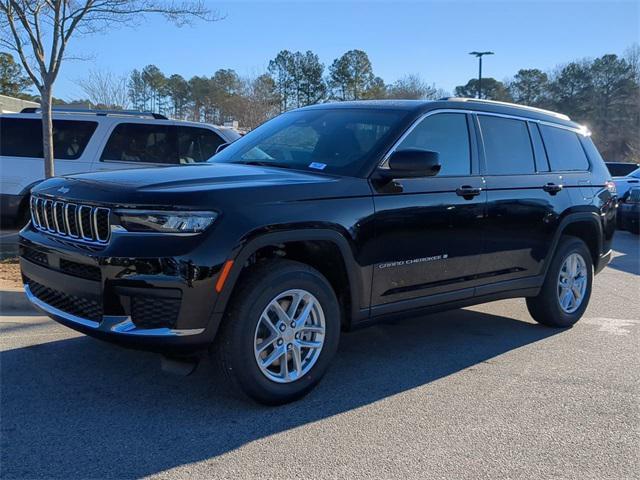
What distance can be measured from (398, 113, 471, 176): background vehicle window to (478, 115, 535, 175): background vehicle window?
24cm

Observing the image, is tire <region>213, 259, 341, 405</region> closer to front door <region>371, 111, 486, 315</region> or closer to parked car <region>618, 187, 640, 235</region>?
front door <region>371, 111, 486, 315</region>

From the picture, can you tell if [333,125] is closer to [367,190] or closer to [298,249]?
[367,190]

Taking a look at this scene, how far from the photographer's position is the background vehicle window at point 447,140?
4660mm

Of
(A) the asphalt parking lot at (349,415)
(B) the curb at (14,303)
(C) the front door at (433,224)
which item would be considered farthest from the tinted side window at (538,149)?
(B) the curb at (14,303)

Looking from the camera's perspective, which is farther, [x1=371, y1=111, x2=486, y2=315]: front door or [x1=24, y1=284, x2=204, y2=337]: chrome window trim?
[x1=371, y1=111, x2=486, y2=315]: front door

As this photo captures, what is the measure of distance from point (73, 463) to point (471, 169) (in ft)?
11.5

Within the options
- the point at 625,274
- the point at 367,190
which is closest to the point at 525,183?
the point at 367,190

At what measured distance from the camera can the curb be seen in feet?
19.0

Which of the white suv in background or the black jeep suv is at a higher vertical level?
the white suv in background

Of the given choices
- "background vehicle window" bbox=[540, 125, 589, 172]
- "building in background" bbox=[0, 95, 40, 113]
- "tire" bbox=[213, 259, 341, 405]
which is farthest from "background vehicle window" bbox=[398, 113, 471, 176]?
"building in background" bbox=[0, 95, 40, 113]

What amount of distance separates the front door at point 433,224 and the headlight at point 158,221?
1334 millimetres

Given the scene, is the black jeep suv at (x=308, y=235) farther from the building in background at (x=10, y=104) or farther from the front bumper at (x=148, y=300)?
the building in background at (x=10, y=104)

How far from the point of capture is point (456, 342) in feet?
17.6

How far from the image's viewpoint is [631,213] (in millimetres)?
13648
